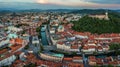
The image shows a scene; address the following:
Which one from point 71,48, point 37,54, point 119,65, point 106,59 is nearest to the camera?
point 119,65

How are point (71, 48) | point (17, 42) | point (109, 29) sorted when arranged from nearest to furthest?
1. point (71, 48)
2. point (17, 42)
3. point (109, 29)

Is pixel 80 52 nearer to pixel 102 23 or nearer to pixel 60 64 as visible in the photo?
pixel 60 64

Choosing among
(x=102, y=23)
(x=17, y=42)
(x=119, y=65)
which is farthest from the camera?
(x=102, y=23)

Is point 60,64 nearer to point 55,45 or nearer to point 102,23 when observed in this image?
point 55,45

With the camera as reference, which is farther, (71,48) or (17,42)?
(17,42)

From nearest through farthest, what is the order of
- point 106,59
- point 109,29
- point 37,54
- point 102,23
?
point 106,59, point 37,54, point 109,29, point 102,23

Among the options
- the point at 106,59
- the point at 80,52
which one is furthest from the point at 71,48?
the point at 106,59

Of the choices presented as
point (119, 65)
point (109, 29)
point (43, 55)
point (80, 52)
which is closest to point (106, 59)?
point (119, 65)

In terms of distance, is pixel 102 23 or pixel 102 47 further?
pixel 102 23
